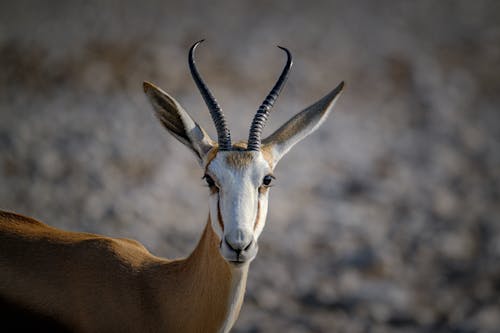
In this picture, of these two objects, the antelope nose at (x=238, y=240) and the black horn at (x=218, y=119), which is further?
the black horn at (x=218, y=119)

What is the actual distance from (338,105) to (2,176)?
6676 millimetres

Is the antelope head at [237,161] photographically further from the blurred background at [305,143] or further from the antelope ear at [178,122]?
the blurred background at [305,143]

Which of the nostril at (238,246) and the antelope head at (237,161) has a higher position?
the antelope head at (237,161)

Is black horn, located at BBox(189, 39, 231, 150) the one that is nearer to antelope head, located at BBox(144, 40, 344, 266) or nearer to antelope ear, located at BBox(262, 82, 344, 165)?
antelope head, located at BBox(144, 40, 344, 266)

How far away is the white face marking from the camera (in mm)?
4414

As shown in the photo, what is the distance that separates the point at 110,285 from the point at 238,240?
3.98ft

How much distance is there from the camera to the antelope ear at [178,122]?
17.1 ft

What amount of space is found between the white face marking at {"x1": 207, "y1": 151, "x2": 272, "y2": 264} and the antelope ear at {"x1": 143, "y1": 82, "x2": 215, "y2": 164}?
0.40 m

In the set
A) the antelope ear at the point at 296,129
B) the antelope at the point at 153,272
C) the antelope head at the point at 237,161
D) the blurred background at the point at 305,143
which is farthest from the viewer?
the blurred background at the point at 305,143

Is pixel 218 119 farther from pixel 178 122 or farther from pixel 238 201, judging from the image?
pixel 238 201

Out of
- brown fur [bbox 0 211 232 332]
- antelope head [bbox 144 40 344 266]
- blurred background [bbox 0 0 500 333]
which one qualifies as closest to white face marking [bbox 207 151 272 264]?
antelope head [bbox 144 40 344 266]

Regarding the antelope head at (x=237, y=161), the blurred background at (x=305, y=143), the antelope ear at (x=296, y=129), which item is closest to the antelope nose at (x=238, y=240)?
the antelope head at (x=237, y=161)

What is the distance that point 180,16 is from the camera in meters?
14.9

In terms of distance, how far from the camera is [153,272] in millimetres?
5160
